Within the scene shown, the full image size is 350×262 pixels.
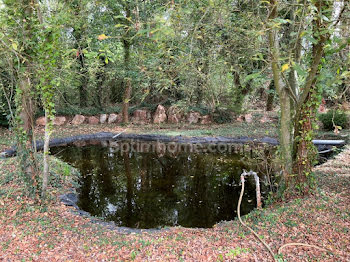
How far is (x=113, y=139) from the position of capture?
11055 mm

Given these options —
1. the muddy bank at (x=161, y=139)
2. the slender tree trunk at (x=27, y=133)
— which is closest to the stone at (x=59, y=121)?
the muddy bank at (x=161, y=139)

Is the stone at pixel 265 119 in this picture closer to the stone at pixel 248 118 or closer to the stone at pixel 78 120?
the stone at pixel 248 118

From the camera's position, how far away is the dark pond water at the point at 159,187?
506 centimetres

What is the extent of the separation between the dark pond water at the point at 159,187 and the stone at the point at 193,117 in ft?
15.2

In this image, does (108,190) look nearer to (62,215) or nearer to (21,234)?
(62,215)

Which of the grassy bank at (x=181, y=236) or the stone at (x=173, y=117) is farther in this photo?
the stone at (x=173, y=117)

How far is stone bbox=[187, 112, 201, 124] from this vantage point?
45.4 feet

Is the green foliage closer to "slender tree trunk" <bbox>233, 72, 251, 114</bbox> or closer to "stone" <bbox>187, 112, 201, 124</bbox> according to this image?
"slender tree trunk" <bbox>233, 72, 251, 114</bbox>

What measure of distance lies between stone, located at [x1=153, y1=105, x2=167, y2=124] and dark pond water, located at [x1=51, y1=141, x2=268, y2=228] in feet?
14.8

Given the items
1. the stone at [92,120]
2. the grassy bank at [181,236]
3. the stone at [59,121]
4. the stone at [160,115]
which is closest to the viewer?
the grassy bank at [181,236]

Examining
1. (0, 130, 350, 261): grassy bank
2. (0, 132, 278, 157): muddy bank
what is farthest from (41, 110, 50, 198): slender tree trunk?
(0, 132, 278, 157): muddy bank

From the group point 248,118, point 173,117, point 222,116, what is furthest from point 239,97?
point 173,117

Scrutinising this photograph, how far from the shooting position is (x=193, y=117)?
45.5 feet

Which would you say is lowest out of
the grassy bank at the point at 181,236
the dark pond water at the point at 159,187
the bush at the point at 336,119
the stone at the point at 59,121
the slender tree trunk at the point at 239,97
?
the dark pond water at the point at 159,187
